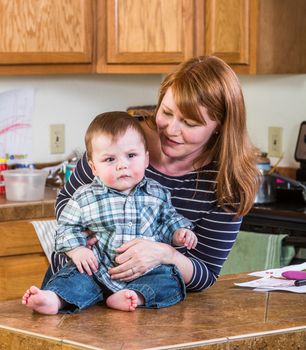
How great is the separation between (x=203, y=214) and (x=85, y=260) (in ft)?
1.12

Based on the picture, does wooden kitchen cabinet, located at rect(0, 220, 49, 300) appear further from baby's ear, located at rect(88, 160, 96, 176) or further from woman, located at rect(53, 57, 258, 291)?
baby's ear, located at rect(88, 160, 96, 176)

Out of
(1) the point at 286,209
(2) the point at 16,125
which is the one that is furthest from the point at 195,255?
(2) the point at 16,125

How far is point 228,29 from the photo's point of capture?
3904mm

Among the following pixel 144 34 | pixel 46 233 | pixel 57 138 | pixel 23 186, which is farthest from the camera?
pixel 57 138

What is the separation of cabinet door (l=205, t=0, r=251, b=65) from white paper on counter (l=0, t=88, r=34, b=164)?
3.14 ft

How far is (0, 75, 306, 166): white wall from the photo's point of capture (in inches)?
165

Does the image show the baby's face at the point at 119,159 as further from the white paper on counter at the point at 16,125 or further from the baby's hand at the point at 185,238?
the white paper on counter at the point at 16,125

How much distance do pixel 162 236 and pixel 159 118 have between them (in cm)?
28

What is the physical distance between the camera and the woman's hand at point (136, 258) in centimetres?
193

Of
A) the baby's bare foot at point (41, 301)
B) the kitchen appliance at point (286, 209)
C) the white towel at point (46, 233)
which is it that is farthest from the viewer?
the white towel at point (46, 233)

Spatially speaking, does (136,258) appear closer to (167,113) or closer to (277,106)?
(167,113)

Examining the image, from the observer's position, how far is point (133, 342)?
1646 millimetres

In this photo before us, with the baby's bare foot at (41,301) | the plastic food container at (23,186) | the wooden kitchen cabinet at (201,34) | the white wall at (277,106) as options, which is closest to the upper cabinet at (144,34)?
the wooden kitchen cabinet at (201,34)

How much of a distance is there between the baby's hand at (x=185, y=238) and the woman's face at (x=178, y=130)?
199 mm
